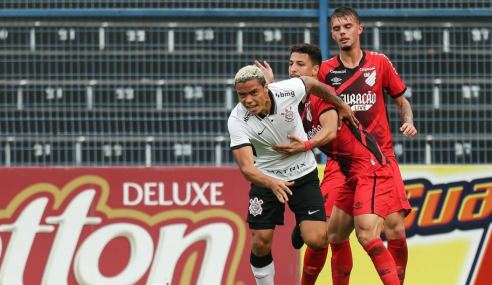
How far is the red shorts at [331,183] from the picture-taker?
8875 millimetres

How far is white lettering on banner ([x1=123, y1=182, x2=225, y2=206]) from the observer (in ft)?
32.0

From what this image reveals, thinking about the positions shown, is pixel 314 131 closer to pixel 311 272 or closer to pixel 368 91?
pixel 368 91

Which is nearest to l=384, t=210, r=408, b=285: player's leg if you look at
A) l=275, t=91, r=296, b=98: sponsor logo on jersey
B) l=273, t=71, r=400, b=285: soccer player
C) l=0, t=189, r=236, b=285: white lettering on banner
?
l=273, t=71, r=400, b=285: soccer player

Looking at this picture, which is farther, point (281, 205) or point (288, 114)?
point (281, 205)

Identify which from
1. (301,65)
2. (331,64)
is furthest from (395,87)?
(301,65)

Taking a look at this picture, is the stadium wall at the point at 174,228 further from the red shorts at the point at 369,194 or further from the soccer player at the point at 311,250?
the red shorts at the point at 369,194

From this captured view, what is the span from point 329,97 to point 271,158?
0.58m

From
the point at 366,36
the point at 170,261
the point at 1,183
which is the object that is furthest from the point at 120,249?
the point at 366,36

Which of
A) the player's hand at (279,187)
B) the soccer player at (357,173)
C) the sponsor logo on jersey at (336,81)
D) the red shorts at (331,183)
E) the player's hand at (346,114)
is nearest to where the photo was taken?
the player's hand at (279,187)

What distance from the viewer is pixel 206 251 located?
32.0 feet

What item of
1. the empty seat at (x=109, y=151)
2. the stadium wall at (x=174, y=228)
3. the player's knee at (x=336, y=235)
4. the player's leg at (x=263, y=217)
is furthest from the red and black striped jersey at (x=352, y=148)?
the empty seat at (x=109, y=151)

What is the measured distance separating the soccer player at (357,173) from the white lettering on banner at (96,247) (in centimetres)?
118

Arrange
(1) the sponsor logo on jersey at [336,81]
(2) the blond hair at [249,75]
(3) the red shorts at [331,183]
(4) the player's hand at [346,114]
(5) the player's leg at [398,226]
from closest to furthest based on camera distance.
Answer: (2) the blond hair at [249,75] < (4) the player's hand at [346,114] < (5) the player's leg at [398,226] < (1) the sponsor logo on jersey at [336,81] < (3) the red shorts at [331,183]

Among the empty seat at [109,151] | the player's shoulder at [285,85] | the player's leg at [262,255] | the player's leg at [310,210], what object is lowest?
the player's leg at [262,255]
